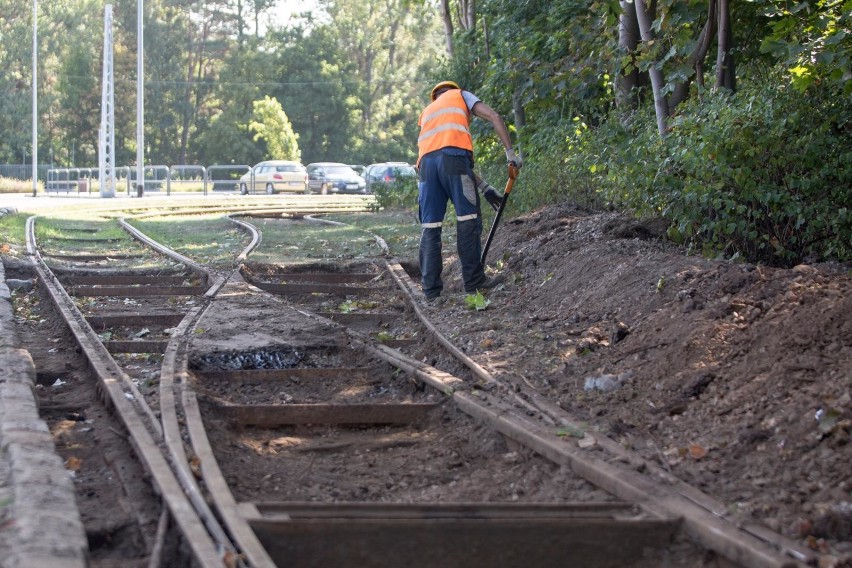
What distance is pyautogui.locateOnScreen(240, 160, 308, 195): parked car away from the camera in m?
46.1

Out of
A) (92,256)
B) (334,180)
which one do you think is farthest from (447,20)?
(334,180)

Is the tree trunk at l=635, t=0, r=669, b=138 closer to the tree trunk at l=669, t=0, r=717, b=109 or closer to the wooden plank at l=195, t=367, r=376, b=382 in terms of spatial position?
the tree trunk at l=669, t=0, r=717, b=109

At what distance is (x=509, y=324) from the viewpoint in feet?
27.0

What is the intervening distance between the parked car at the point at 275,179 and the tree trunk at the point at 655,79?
Result: 35.7 meters

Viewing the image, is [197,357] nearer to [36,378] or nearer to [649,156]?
[36,378]

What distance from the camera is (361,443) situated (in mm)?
5398

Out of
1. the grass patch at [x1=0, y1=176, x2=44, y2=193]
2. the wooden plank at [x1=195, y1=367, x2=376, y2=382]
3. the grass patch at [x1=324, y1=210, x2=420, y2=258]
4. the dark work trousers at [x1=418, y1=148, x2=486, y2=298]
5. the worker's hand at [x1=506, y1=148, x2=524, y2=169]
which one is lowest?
the grass patch at [x1=0, y1=176, x2=44, y2=193]

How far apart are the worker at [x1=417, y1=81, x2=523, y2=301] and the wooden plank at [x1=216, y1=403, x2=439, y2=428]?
381cm

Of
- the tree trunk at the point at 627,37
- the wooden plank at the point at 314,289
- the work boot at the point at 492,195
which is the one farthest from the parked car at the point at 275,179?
the work boot at the point at 492,195

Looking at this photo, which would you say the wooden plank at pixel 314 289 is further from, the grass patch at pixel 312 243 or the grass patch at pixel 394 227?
the grass patch at pixel 394 227

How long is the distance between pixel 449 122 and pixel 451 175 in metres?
0.48

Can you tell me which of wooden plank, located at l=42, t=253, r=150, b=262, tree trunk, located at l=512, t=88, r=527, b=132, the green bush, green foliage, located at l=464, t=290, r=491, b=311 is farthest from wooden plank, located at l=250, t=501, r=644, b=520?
tree trunk, located at l=512, t=88, r=527, b=132

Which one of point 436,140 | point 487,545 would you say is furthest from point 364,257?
point 487,545

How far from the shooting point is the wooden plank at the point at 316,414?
223 inches
